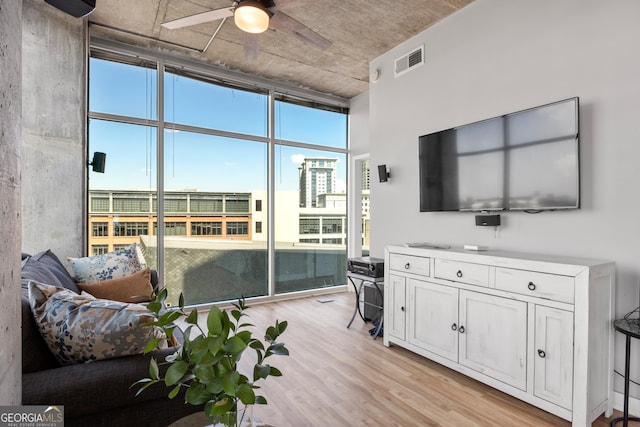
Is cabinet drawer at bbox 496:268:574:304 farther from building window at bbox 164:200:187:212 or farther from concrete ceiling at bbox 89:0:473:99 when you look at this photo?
building window at bbox 164:200:187:212

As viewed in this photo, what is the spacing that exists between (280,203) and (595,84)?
3.80 meters

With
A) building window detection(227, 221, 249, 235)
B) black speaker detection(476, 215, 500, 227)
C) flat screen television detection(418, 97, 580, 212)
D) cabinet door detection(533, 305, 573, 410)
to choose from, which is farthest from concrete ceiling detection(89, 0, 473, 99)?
cabinet door detection(533, 305, 573, 410)

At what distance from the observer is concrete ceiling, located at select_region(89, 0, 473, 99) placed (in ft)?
10.3

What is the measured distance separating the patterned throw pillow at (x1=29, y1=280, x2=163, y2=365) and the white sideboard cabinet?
215 cm

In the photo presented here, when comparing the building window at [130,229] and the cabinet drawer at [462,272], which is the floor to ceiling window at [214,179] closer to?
the building window at [130,229]

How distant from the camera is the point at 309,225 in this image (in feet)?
17.6

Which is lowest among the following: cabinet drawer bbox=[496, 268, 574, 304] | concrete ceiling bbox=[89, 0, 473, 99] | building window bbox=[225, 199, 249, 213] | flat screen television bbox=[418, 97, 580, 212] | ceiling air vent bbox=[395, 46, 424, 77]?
cabinet drawer bbox=[496, 268, 574, 304]

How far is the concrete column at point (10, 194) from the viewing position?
0.68 metres

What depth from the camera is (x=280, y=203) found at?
5023mm

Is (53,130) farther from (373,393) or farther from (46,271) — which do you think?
(373,393)

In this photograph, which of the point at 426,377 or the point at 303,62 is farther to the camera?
the point at 303,62

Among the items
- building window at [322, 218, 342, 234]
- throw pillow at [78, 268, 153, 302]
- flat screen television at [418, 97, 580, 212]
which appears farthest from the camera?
building window at [322, 218, 342, 234]

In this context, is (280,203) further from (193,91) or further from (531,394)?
(531,394)

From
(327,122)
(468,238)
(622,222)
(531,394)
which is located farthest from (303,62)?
(531,394)
